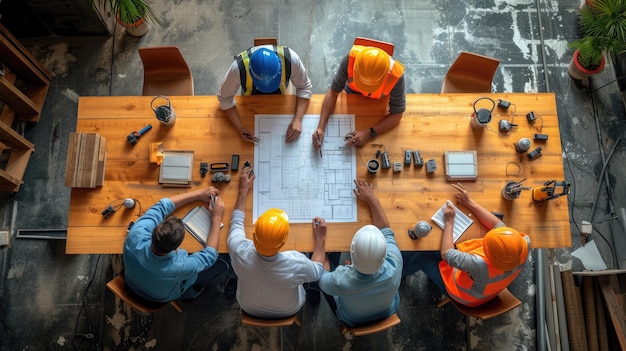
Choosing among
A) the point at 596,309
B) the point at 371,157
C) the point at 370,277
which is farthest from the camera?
the point at 596,309

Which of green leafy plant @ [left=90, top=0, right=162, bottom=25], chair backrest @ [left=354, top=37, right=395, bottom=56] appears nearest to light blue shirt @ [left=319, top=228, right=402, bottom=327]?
chair backrest @ [left=354, top=37, right=395, bottom=56]

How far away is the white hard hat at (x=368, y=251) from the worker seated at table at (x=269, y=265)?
1.17ft

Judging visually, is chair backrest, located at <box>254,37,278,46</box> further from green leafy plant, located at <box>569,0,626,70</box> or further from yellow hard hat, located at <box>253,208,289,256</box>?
green leafy plant, located at <box>569,0,626,70</box>

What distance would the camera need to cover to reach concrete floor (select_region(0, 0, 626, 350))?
10.3 ft

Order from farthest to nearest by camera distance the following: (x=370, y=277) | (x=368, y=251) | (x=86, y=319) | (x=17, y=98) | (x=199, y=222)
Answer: (x=17, y=98), (x=86, y=319), (x=199, y=222), (x=370, y=277), (x=368, y=251)

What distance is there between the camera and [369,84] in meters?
2.38

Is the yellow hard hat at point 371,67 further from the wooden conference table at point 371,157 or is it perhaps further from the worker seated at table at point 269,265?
the worker seated at table at point 269,265

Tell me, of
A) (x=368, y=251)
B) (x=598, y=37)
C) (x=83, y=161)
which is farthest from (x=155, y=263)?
(x=598, y=37)

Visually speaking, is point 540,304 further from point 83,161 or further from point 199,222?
point 83,161

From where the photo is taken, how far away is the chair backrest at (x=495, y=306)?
92.7 inches

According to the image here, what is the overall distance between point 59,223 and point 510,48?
14.5 ft

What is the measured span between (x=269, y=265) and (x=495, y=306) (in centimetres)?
143

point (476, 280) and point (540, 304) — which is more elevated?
point (476, 280)

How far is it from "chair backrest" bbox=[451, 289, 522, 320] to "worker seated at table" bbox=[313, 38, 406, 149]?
128cm
